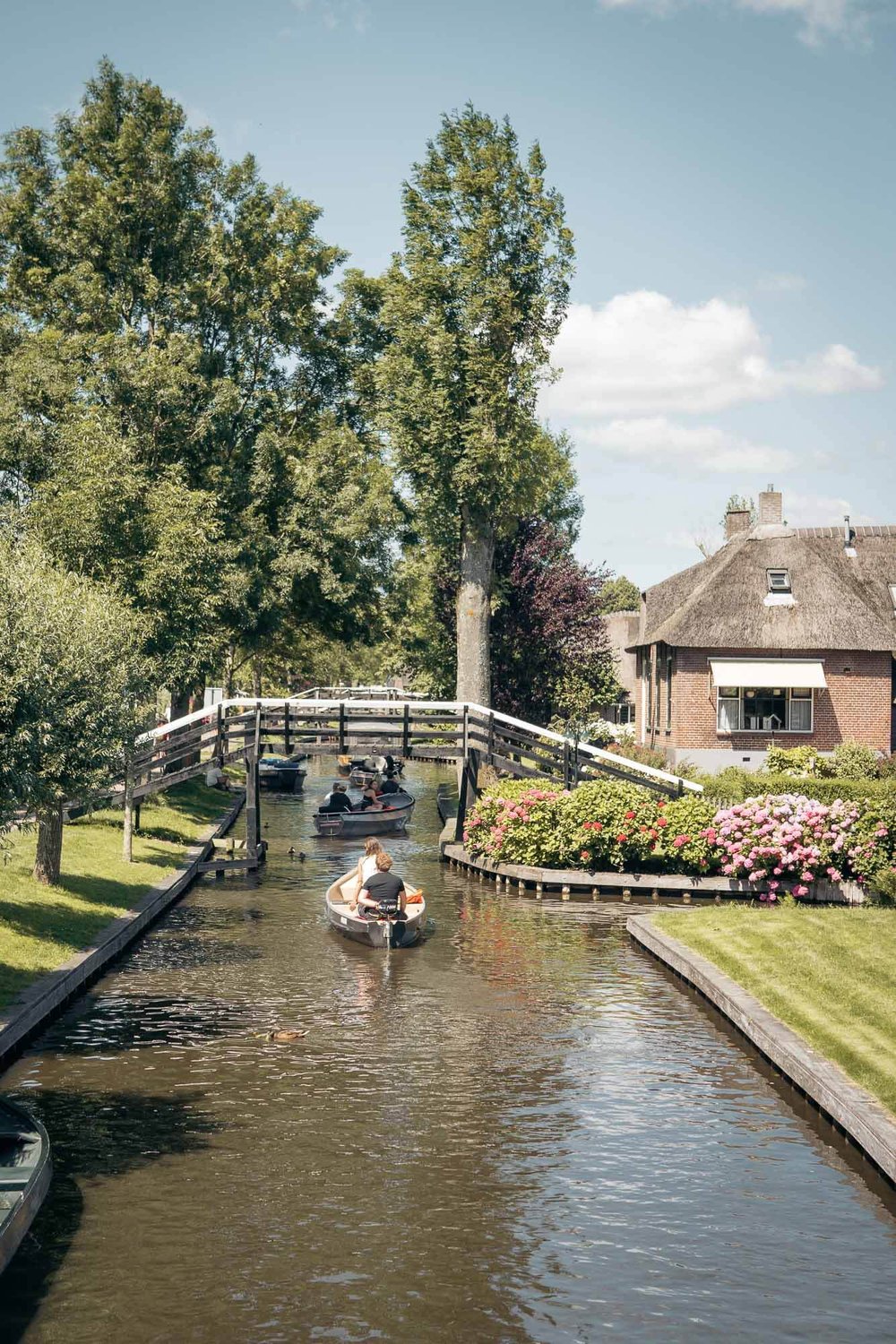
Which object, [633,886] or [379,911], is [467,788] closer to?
[633,886]

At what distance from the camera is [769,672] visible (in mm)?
47844

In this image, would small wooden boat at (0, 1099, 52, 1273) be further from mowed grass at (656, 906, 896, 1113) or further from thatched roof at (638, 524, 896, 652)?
thatched roof at (638, 524, 896, 652)

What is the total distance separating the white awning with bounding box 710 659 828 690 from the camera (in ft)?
156

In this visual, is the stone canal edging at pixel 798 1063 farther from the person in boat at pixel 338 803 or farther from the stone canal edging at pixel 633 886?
the person in boat at pixel 338 803

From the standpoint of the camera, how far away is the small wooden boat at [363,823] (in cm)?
3822

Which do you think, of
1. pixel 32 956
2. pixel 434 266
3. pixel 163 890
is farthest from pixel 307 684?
pixel 32 956

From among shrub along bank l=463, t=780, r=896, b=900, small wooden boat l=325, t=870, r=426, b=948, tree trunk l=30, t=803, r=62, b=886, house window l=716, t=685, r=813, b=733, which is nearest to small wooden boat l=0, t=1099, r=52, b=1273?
small wooden boat l=325, t=870, r=426, b=948

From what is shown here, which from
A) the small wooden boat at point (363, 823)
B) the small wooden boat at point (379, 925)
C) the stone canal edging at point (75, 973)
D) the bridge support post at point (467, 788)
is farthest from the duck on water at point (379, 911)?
the small wooden boat at point (363, 823)

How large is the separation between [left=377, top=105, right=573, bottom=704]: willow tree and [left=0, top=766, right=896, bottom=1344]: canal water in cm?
2338

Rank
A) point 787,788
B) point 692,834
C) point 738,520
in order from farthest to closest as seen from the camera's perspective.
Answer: point 738,520 → point 787,788 → point 692,834

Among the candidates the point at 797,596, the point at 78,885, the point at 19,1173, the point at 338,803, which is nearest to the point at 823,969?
the point at 19,1173

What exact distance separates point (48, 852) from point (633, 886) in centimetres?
1181

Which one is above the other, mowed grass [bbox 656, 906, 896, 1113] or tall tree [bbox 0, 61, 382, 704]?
tall tree [bbox 0, 61, 382, 704]

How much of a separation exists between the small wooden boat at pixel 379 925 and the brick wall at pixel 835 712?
86.5ft
